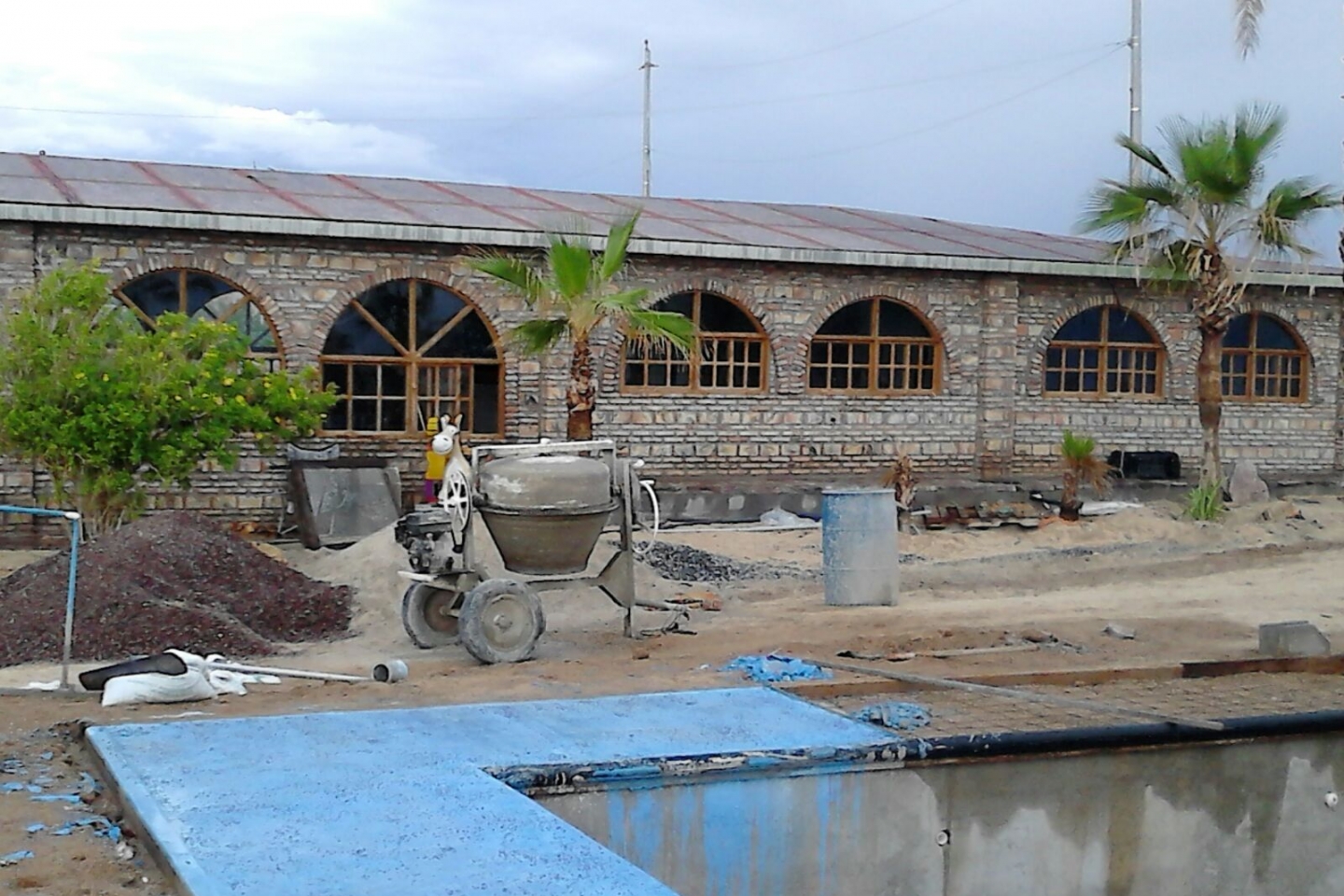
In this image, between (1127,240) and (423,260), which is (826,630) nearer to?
(423,260)

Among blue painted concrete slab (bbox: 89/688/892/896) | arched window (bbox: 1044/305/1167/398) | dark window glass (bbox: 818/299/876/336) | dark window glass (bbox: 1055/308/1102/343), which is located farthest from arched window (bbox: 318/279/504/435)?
blue painted concrete slab (bbox: 89/688/892/896)

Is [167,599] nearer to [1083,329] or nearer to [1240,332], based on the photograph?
[1083,329]

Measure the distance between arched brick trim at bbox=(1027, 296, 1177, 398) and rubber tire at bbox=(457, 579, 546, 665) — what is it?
12.6 metres

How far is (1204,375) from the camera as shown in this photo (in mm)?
18922

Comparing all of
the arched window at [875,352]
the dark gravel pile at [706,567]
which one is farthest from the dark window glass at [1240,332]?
the dark gravel pile at [706,567]

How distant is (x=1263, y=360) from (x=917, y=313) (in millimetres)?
6343

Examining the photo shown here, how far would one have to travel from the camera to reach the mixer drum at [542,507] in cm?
1020

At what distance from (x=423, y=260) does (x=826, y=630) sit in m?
8.34

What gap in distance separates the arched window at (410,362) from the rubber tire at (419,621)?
732 cm

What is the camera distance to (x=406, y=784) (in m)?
6.21

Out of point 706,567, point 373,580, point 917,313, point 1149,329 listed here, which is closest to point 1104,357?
point 1149,329

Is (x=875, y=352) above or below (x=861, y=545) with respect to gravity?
above

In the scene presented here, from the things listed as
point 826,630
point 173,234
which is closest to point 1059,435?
point 826,630

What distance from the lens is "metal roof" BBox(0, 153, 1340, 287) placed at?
1638 cm
